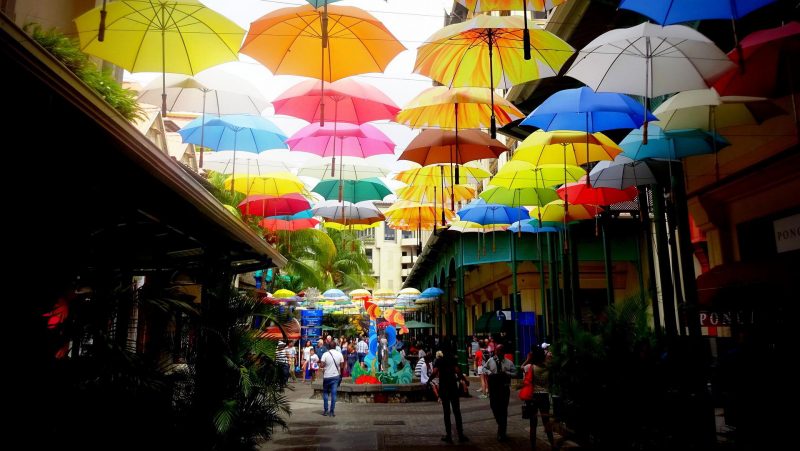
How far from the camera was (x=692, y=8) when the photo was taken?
656 cm

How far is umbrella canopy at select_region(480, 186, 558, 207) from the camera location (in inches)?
551

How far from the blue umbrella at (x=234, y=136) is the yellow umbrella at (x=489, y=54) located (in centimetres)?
387

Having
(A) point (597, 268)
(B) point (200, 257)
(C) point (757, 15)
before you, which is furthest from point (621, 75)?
(A) point (597, 268)

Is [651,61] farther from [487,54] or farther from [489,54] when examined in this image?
[487,54]

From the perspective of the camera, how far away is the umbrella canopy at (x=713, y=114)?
29.6 feet

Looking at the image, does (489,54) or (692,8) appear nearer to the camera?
(692,8)

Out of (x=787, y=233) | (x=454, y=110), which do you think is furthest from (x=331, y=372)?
(x=787, y=233)

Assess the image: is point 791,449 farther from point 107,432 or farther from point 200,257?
point 200,257

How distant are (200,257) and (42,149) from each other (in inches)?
271

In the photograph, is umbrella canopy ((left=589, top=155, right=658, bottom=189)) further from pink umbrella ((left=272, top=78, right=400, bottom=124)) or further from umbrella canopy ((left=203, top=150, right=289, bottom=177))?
umbrella canopy ((left=203, top=150, right=289, bottom=177))

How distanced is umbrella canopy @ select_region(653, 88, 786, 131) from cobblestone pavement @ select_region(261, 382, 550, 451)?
5827mm

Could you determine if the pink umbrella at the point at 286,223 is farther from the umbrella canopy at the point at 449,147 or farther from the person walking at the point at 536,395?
the person walking at the point at 536,395

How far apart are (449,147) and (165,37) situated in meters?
5.51

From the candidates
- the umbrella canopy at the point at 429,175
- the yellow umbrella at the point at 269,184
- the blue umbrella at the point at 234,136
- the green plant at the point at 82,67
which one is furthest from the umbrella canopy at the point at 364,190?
the green plant at the point at 82,67
